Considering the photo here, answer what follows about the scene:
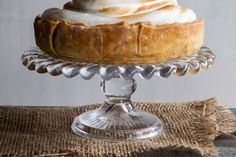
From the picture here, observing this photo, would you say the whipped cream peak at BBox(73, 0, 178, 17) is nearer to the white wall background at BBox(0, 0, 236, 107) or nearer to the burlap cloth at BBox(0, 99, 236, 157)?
the burlap cloth at BBox(0, 99, 236, 157)

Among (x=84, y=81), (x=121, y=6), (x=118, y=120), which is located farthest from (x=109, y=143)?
(x=84, y=81)

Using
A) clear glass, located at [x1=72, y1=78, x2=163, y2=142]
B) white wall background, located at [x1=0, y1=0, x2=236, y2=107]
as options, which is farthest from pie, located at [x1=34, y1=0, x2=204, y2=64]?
white wall background, located at [x1=0, y1=0, x2=236, y2=107]

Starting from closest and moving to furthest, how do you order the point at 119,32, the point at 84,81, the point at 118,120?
the point at 119,32 → the point at 118,120 → the point at 84,81

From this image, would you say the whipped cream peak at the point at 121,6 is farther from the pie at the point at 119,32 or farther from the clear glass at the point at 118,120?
the clear glass at the point at 118,120

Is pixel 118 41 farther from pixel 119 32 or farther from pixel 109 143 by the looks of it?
pixel 109 143

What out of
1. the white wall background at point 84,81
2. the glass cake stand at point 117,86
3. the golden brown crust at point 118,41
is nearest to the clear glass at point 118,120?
the glass cake stand at point 117,86

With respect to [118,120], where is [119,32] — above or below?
above
